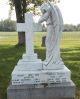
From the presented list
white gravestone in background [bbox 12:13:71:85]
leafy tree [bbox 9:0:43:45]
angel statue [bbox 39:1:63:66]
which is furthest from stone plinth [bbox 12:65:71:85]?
leafy tree [bbox 9:0:43:45]

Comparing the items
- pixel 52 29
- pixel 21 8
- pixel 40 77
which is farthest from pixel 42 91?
pixel 21 8

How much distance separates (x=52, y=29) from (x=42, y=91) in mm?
1713

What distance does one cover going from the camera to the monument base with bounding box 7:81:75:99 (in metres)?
10.7

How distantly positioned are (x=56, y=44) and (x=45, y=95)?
1.43 metres

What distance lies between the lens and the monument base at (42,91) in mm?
10684

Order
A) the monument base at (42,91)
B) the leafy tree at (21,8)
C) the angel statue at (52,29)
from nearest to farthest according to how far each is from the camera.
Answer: the monument base at (42,91), the angel statue at (52,29), the leafy tree at (21,8)

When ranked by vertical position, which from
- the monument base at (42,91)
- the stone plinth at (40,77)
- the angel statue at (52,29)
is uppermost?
the angel statue at (52,29)

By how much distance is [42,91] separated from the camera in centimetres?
1077

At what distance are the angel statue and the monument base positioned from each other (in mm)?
722

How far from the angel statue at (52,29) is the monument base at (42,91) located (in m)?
0.72

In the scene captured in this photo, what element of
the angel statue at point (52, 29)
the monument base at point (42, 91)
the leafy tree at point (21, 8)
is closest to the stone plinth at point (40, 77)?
the monument base at point (42, 91)

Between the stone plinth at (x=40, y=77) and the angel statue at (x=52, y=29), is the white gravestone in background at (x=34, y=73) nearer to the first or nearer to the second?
→ the stone plinth at (x=40, y=77)

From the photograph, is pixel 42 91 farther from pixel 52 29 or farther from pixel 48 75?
pixel 52 29

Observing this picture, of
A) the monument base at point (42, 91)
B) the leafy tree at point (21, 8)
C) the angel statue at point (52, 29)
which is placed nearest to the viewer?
the monument base at point (42, 91)
